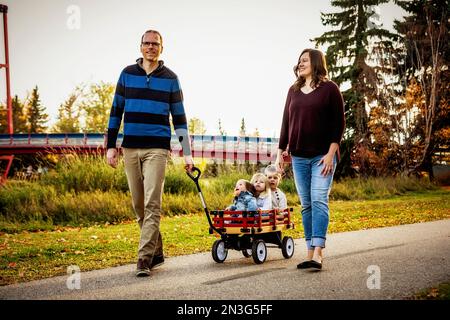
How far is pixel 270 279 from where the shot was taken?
510cm

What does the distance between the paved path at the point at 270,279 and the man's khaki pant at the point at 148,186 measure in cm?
32

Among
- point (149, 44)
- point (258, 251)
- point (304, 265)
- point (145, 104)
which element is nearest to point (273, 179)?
point (258, 251)

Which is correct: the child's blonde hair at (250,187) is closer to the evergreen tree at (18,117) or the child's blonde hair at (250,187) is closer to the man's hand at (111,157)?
the man's hand at (111,157)

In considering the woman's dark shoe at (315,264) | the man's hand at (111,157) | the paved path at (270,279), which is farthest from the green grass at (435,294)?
the man's hand at (111,157)

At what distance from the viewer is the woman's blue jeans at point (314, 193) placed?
550 centimetres

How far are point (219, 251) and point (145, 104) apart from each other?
1.88m

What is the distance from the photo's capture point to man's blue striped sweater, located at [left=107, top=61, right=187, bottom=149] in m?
5.50

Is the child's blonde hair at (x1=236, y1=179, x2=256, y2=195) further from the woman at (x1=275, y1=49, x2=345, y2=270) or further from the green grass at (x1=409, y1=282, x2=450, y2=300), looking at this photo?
the green grass at (x1=409, y1=282, x2=450, y2=300)

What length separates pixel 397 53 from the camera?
1107 inches

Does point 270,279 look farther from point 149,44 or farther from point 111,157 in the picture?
point 149,44

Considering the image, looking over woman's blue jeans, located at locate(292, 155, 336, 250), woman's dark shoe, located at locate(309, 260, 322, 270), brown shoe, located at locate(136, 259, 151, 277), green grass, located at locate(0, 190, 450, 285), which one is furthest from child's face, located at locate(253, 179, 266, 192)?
brown shoe, located at locate(136, 259, 151, 277)

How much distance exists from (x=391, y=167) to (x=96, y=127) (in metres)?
25.8

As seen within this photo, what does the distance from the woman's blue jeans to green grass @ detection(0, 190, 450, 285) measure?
2057 millimetres
